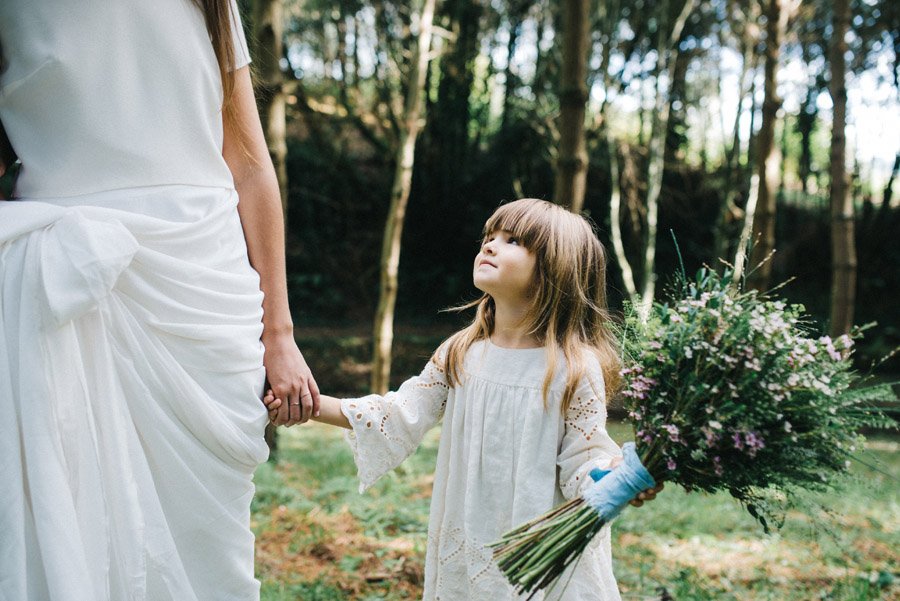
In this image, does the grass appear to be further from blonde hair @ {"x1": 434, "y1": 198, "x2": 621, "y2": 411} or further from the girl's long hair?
the girl's long hair

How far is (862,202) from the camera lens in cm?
1655

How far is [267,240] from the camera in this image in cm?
180

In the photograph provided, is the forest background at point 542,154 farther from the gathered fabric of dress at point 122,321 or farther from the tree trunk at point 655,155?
the gathered fabric of dress at point 122,321

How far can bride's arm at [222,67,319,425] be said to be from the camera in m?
1.75

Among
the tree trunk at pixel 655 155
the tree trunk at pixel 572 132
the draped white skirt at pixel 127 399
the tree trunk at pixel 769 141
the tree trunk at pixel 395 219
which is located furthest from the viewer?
the tree trunk at pixel 655 155

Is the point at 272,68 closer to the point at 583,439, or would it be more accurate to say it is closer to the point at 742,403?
the point at 583,439

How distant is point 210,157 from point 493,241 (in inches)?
34.2

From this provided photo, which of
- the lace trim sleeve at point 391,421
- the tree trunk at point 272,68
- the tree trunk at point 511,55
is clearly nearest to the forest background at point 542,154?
the tree trunk at point 511,55

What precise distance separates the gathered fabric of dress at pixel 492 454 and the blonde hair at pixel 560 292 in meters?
0.05

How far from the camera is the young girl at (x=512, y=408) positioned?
6.67 ft

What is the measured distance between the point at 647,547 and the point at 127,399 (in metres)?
3.29

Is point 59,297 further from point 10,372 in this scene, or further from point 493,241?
point 493,241

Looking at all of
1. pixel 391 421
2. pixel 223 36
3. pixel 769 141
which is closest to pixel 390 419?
pixel 391 421

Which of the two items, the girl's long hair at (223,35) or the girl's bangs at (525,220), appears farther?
the girl's bangs at (525,220)
